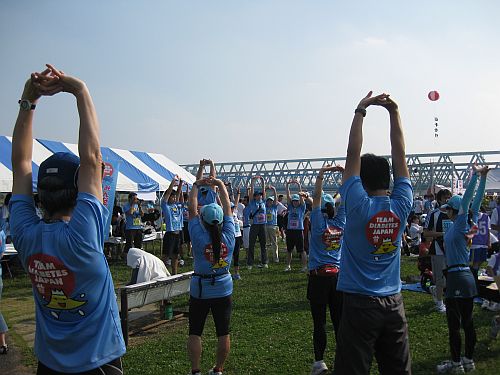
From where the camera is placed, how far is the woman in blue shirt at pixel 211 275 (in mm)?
5016

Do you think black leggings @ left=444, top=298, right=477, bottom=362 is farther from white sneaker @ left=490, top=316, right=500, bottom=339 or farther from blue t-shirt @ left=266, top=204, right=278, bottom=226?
Result: blue t-shirt @ left=266, top=204, right=278, bottom=226

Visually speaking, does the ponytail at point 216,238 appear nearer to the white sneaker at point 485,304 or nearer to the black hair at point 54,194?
the black hair at point 54,194

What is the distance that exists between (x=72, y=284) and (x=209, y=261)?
2.79 metres

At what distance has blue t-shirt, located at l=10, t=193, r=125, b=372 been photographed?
2262 millimetres

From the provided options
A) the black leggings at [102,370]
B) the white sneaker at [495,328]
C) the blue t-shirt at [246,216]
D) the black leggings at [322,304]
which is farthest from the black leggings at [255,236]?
the black leggings at [102,370]

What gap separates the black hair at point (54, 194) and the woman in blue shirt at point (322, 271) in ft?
11.3

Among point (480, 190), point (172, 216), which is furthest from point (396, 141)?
point (172, 216)

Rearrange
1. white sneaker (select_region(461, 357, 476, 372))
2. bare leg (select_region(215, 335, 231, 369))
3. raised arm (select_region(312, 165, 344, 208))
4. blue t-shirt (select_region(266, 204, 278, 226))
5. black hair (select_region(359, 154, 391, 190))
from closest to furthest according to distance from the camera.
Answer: black hair (select_region(359, 154, 391, 190)) < bare leg (select_region(215, 335, 231, 369)) < raised arm (select_region(312, 165, 344, 208)) < white sneaker (select_region(461, 357, 476, 372)) < blue t-shirt (select_region(266, 204, 278, 226))

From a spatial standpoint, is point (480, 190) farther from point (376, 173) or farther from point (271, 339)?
point (271, 339)

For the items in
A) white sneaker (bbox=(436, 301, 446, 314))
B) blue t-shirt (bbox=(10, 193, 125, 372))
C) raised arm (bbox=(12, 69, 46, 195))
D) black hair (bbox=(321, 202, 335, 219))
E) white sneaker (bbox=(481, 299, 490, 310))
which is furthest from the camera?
white sneaker (bbox=(481, 299, 490, 310))

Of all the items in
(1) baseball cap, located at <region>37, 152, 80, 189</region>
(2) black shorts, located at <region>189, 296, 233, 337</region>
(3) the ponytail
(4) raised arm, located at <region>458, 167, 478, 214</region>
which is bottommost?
(2) black shorts, located at <region>189, 296, 233, 337</region>

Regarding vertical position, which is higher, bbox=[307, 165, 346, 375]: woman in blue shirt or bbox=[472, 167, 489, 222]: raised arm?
bbox=[472, 167, 489, 222]: raised arm

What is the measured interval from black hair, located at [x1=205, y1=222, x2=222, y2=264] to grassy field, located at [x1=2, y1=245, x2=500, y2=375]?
1.77m

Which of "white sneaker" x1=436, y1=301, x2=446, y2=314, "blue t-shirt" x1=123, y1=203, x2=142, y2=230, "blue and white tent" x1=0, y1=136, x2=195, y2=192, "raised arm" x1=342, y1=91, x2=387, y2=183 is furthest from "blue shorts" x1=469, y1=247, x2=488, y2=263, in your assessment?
"blue t-shirt" x1=123, y1=203, x2=142, y2=230
